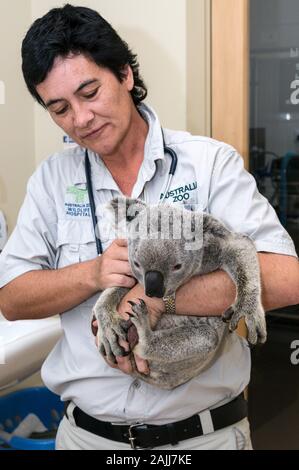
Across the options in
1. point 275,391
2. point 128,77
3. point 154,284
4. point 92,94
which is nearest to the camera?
point 154,284

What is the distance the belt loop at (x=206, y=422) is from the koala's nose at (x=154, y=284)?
37cm

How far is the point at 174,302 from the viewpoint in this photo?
1068 millimetres

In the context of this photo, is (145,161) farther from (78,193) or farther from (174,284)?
(174,284)

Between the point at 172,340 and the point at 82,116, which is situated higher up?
the point at 82,116

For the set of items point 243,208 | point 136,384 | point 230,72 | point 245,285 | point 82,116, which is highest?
point 230,72

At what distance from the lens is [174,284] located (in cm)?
103

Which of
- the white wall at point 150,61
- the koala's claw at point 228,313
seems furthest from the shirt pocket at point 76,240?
the white wall at point 150,61

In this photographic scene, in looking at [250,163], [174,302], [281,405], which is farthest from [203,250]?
[281,405]

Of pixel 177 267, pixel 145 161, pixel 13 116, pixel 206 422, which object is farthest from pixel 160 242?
pixel 13 116

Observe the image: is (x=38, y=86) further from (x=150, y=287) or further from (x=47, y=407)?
(x=47, y=407)

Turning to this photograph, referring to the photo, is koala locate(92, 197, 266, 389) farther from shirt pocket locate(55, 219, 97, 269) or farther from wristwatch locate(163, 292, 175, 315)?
shirt pocket locate(55, 219, 97, 269)

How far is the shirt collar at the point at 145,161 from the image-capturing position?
125cm

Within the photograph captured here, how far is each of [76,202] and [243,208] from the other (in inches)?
14.9

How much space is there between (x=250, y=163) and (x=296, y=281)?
1.07m
